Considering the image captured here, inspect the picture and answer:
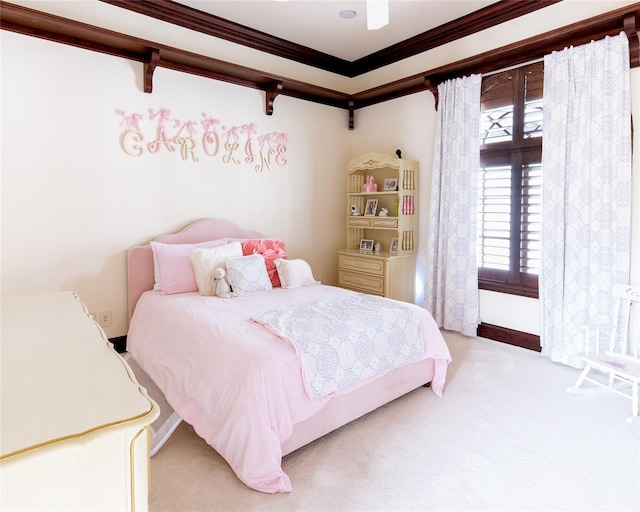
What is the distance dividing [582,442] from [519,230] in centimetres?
189

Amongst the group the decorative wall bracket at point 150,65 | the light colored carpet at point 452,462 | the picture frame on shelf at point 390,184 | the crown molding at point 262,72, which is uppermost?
the crown molding at point 262,72

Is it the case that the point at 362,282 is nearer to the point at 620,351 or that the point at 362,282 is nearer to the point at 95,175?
the point at 620,351

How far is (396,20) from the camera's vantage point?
3.62m

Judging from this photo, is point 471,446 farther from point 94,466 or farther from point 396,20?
point 396,20

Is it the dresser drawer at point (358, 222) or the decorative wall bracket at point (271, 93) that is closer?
the decorative wall bracket at point (271, 93)

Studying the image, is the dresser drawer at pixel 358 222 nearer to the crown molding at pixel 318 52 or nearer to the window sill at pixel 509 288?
the window sill at pixel 509 288

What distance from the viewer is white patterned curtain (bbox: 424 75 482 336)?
3.71m

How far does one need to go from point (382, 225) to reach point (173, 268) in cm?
224

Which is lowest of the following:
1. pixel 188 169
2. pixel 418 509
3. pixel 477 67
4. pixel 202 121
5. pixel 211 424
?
pixel 418 509

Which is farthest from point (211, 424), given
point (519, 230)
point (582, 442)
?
point (519, 230)

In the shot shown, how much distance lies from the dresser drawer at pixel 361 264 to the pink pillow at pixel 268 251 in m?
1.02

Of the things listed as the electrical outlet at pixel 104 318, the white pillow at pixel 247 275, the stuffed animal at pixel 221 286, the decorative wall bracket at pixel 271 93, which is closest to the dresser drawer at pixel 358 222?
the decorative wall bracket at pixel 271 93

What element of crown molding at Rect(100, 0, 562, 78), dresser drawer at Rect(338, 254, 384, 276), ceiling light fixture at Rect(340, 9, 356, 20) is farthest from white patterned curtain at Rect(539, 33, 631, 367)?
ceiling light fixture at Rect(340, 9, 356, 20)

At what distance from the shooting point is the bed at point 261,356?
1843 mm
